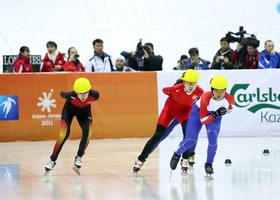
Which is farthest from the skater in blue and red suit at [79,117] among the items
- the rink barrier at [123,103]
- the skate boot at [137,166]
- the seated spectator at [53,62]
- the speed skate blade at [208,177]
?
the seated spectator at [53,62]

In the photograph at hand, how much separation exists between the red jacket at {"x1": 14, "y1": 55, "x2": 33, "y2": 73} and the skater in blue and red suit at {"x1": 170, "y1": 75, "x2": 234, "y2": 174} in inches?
303

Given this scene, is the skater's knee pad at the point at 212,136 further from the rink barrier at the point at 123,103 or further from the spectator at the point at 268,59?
the spectator at the point at 268,59

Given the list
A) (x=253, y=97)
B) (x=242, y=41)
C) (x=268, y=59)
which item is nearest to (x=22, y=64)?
(x=242, y=41)

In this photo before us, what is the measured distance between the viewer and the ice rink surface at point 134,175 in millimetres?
10867

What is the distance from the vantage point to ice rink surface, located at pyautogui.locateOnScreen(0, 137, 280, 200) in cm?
1087

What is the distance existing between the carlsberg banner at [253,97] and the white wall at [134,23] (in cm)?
464

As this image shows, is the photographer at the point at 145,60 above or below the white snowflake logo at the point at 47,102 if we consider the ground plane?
above

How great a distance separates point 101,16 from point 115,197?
48.4 ft

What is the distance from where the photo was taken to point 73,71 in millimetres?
19594

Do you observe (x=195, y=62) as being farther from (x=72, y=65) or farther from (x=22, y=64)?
(x=22, y=64)

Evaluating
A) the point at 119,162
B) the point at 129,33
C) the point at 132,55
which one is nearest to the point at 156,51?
the point at 129,33

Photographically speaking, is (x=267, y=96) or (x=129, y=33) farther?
(x=129, y=33)

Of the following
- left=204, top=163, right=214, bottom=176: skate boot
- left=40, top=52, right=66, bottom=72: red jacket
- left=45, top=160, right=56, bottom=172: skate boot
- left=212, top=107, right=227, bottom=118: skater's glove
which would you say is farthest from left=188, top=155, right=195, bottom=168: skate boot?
left=40, top=52, right=66, bottom=72: red jacket

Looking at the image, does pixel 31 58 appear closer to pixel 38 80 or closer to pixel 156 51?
pixel 38 80
